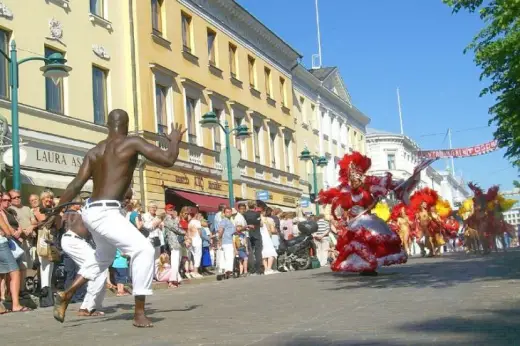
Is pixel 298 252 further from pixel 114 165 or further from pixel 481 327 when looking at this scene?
pixel 481 327

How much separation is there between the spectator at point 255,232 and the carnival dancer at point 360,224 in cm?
499

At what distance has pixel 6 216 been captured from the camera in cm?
1089

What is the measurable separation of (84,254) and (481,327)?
4.89 m

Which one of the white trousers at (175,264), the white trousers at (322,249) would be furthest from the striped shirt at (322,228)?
the white trousers at (175,264)

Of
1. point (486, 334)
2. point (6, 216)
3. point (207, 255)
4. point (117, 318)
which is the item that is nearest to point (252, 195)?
point (207, 255)

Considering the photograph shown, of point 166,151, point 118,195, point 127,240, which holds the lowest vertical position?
point 127,240

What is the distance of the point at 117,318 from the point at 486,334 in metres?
4.14

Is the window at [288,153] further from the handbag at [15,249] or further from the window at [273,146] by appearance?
the handbag at [15,249]

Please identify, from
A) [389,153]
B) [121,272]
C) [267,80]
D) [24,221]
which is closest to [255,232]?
[121,272]

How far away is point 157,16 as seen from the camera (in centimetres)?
2814

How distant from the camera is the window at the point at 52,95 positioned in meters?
21.4

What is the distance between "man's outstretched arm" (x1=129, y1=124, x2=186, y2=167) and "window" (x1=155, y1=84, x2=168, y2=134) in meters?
20.1

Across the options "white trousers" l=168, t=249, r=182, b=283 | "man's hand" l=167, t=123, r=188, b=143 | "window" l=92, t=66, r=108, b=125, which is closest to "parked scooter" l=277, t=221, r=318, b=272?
"white trousers" l=168, t=249, r=182, b=283

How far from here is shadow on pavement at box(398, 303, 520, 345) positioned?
5410mm
